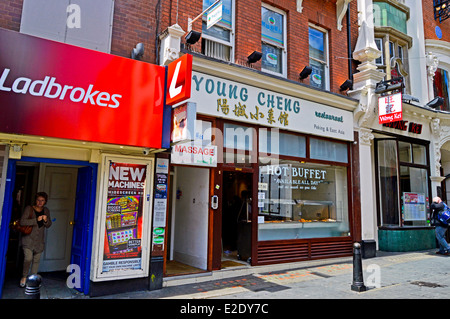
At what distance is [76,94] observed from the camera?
5.39 metres

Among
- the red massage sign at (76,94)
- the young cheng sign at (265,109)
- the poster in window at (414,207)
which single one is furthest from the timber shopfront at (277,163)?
the poster in window at (414,207)

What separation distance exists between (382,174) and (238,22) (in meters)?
7.42

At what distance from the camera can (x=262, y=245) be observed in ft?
27.1

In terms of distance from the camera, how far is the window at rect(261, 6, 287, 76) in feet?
30.7

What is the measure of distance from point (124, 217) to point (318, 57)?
7848 millimetres

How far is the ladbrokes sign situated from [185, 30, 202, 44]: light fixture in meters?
1.45

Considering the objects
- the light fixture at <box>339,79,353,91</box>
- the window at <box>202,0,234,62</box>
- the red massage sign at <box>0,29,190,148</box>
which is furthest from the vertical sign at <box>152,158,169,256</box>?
the light fixture at <box>339,79,353,91</box>

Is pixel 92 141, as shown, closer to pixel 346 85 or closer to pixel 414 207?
pixel 346 85

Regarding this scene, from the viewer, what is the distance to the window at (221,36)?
8242 millimetres

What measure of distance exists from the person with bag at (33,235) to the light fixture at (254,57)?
577cm

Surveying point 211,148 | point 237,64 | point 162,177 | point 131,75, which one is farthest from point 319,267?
point 131,75

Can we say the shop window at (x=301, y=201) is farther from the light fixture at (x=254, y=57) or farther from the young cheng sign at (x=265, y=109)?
the light fixture at (x=254, y=57)

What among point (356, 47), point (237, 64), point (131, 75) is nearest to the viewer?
point (131, 75)
